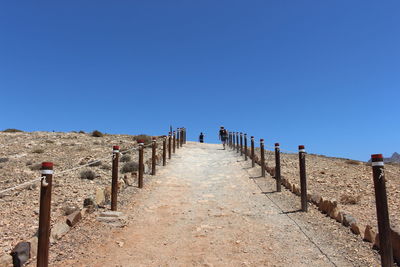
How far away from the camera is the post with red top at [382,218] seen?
4.68 meters

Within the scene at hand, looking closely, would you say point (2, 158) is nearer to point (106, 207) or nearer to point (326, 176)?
point (106, 207)

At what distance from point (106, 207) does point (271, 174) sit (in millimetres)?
7029

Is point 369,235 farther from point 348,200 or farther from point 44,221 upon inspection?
point 44,221

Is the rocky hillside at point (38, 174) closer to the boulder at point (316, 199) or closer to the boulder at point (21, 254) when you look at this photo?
the boulder at point (21, 254)

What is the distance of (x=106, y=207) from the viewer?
8.48 m

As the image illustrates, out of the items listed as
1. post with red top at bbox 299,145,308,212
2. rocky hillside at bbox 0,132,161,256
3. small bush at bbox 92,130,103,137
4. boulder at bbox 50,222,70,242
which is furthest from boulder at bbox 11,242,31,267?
small bush at bbox 92,130,103,137

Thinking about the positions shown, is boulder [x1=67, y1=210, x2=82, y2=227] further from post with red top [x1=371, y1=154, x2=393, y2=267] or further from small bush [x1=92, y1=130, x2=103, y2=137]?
small bush [x1=92, y1=130, x2=103, y2=137]

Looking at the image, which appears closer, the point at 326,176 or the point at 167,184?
the point at 167,184

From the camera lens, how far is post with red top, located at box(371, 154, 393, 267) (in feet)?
15.3

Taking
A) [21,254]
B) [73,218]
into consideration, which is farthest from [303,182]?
[21,254]

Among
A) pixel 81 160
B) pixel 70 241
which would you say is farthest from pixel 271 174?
pixel 81 160

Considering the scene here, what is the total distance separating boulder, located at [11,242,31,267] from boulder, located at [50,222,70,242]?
677mm

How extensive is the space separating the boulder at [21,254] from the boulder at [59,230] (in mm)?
677

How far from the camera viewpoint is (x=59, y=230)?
20.7ft
